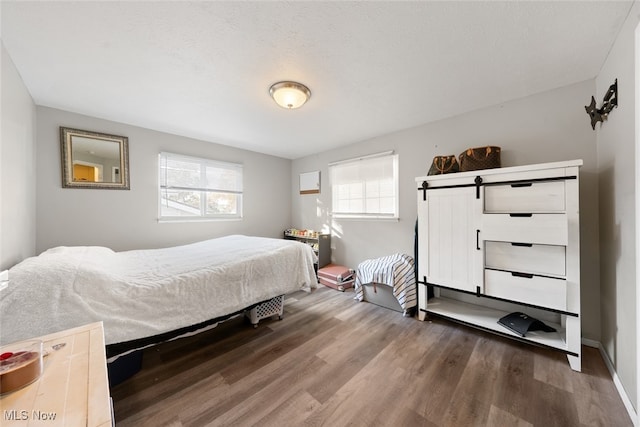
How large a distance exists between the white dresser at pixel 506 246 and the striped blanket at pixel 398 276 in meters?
0.14

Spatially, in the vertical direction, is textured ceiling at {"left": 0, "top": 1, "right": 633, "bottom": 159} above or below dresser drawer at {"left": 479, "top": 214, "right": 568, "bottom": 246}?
above

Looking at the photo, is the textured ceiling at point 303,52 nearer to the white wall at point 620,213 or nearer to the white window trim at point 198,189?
the white wall at point 620,213

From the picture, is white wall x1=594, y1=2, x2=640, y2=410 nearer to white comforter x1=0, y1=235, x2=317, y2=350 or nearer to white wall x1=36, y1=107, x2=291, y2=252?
white comforter x1=0, y1=235, x2=317, y2=350

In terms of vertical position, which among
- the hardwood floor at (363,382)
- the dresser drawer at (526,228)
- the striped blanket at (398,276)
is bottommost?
the hardwood floor at (363,382)

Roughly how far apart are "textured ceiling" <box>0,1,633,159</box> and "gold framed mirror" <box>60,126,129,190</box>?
0.98 ft

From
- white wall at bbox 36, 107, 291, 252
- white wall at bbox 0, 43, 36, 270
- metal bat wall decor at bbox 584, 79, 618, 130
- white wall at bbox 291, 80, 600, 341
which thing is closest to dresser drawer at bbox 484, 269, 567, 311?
white wall at bbox 291, 80, 600, 341

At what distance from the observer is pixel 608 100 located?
1675mm

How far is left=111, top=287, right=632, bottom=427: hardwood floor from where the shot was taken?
135 cm

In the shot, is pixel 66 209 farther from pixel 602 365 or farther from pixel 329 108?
pixel 602 365

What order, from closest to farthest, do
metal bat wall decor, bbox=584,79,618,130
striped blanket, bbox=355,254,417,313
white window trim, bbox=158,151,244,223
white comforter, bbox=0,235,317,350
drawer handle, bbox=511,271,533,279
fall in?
white comforter, bbox=0,235,317,350
metal bat wall decor, bbox=584,79,618,130
drawer handle, bbox=511,271,533,279
striped blanket, bbox=355,254,417,313
white window trim, bbox=158,151,244,223

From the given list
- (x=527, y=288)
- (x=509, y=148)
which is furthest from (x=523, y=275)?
(x=509, y=148)

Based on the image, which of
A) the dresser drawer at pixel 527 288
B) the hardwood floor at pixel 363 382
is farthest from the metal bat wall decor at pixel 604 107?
the hardwood floor at pixel 363 382

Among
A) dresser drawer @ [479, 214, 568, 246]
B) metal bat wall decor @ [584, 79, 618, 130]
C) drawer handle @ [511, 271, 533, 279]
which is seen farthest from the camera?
drawer handle @ [511, 271, 533, 279]

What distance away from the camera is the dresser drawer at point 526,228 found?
172 centimetres
